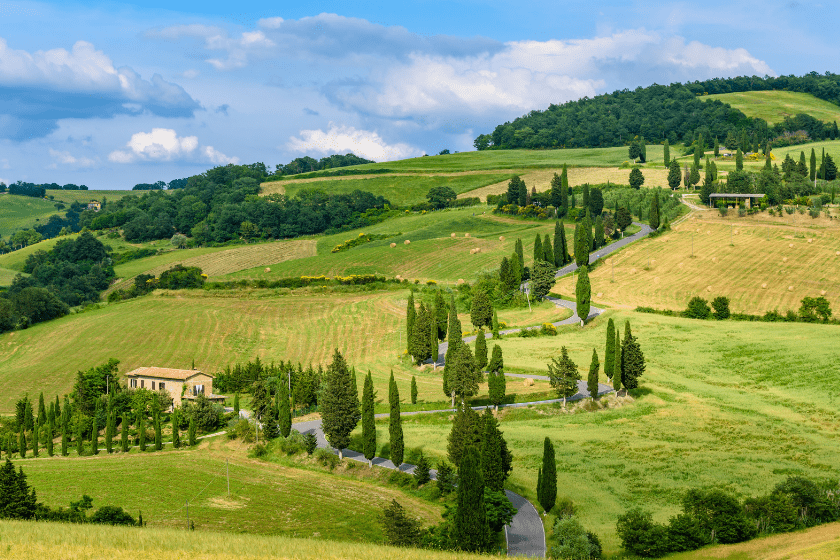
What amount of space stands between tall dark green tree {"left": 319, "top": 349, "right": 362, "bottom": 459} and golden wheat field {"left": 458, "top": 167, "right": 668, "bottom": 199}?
118m

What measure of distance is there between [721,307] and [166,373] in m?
66.9

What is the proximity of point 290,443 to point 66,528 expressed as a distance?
29.1m

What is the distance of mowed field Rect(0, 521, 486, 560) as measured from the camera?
29.5 meters

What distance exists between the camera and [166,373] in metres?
84.8

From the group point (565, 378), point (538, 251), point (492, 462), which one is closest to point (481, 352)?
point (565, 378)

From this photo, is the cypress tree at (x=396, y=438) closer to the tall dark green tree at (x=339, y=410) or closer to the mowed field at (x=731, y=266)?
the tall dark green tree at (x=339, y=410)

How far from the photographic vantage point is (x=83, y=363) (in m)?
96.7

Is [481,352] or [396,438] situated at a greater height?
[481,352]

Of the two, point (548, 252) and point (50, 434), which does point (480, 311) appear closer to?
point (548, 252)

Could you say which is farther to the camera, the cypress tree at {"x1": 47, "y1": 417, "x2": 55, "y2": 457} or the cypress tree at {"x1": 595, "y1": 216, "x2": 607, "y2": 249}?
the cypress tree at {"x1": 595, "y1": 216, "x2": 607, "y2": 249}

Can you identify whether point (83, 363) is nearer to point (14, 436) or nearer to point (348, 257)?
point (14, 436)

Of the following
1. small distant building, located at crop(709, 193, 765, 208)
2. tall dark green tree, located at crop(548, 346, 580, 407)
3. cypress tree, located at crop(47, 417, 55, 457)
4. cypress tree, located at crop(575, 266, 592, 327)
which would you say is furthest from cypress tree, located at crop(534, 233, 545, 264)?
cypress tree, located at crop(47, 417, 55, 457)

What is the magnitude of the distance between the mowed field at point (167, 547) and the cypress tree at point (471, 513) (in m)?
3.97

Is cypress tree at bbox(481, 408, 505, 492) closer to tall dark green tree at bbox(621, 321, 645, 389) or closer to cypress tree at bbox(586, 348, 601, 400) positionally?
cypress tree at bbox(586, 348, 601, 400)
